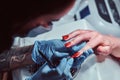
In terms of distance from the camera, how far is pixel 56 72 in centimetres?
93

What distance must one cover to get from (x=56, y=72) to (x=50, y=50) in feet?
0.31

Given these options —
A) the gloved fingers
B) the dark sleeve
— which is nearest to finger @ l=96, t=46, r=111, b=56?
the gloved fingers

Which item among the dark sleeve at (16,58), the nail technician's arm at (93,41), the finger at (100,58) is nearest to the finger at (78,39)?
the nail technician's arm at (93,41)

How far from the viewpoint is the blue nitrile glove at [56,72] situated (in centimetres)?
90

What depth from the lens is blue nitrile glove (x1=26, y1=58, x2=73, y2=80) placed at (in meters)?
0.90

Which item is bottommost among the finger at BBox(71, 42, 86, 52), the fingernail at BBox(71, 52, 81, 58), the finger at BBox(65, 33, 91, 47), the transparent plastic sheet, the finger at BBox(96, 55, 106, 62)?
the transparent plastic sheet

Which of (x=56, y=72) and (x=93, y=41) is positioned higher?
(x=93, y=41)

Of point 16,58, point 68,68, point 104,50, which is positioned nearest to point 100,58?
point 104,50

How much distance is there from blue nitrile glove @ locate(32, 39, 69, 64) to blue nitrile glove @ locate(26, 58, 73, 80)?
0.10ft

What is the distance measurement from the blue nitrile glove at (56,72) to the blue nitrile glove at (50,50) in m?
0.03

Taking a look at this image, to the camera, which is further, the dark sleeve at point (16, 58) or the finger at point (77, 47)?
the dark sleeve at point (16, 58)

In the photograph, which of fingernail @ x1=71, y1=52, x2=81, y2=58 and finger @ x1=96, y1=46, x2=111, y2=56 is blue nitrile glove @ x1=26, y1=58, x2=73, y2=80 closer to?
fingernail @ x1=71, y1=52, x2=81, y2=58

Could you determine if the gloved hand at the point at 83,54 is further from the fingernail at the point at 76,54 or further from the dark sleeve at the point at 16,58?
the dark sleeve at the point at 16,58

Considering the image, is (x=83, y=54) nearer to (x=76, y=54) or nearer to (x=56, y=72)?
(x=76, y=54)
